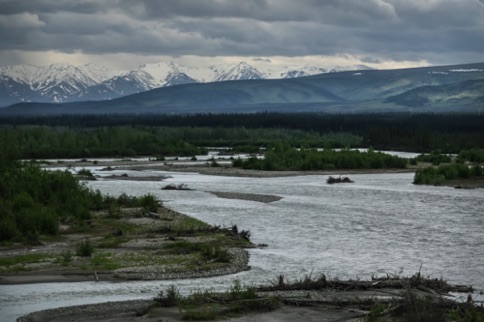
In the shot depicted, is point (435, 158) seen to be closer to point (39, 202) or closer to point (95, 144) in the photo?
point (95, 144)

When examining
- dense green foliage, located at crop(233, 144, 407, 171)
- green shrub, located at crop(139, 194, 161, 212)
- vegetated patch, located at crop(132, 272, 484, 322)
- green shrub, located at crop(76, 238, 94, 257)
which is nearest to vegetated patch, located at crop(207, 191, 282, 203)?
green shrub, located at crop(139, 194, 161, 212)

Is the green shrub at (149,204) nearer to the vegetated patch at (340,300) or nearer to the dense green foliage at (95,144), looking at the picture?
the vegetated patch at (340,300)

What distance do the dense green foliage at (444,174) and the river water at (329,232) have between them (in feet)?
4.51

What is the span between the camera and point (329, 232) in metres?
48.2

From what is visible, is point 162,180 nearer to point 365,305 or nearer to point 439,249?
point 439,249

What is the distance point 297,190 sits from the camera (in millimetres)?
77188

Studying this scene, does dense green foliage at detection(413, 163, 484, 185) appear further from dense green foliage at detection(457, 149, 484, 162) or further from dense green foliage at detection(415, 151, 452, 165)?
dense green foliage at detection(457, 149, 484, 162)

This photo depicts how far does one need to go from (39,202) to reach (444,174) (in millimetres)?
46207

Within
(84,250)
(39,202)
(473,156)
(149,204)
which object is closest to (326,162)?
(473,156)

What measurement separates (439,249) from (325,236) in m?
6.27

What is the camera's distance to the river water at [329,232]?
3247 centimetres

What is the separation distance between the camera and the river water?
3247 centimetres

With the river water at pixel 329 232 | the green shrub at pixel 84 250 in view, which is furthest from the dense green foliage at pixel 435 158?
the green shrub at pixel 84 250

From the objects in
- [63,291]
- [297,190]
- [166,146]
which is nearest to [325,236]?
[63,291]
